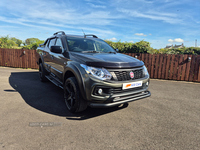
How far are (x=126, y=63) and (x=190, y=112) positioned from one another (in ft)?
6.91

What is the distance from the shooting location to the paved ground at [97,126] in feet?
7.04

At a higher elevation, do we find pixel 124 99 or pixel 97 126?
pixel 124 99

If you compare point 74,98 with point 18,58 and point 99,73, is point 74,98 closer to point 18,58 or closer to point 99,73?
point 99,73

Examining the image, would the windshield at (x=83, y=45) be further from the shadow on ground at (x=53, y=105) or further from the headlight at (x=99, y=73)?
the shadow on ground at (x=53, y=105)

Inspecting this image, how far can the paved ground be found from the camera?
7.04ft

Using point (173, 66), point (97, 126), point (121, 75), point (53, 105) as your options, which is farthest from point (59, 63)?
point (173, 66)

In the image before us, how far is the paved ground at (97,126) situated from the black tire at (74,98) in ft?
0.67

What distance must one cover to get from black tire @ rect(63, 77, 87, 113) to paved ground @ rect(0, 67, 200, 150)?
0.21 m

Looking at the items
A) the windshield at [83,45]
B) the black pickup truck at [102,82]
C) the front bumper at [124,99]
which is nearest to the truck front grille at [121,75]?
the black pickup truck at [102,82]

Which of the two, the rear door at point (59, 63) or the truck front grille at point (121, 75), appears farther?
the rear door at point (59, 63)

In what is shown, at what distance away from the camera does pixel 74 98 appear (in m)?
3.02

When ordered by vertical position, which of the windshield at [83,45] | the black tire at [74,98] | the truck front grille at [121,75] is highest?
the windshield at [83,45]

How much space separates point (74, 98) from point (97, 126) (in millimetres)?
784

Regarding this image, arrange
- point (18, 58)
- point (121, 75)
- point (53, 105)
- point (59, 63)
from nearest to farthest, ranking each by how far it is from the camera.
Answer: point (121, 75) < point (53, 105) < point (59, 63) < point (18, 58)
